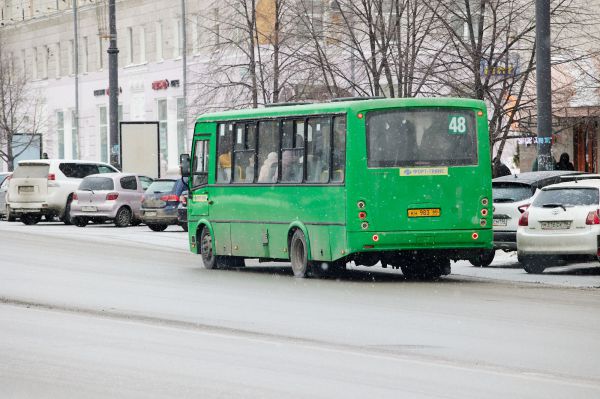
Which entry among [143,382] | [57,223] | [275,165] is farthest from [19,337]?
[57,223]

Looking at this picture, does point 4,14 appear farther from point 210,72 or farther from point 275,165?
point 275,165

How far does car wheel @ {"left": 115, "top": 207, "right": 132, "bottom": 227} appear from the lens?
143 ft

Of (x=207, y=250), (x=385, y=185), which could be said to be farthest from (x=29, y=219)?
(x=385, y=185)

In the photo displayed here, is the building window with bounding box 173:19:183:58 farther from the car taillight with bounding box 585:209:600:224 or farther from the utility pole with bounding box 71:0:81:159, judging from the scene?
the car taillight with bounding box 585:209:600:224

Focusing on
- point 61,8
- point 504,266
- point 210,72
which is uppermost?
point 61,8

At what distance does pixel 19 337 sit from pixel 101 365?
8.22 ft

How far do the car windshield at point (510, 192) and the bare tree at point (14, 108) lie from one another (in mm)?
43783

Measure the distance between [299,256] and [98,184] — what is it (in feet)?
67.6

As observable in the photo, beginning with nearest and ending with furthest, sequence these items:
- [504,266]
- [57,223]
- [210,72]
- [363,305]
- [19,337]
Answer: [19,337] < [363,305] < [504,266] < [210,72] < [57,223]

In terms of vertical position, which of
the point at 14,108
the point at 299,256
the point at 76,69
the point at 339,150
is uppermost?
the point at 76,69

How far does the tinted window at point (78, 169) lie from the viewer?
151ft

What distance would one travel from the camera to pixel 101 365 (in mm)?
12305

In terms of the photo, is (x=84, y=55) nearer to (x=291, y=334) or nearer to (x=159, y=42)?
(x=159, y=42)

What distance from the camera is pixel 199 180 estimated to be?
26.9 meters
